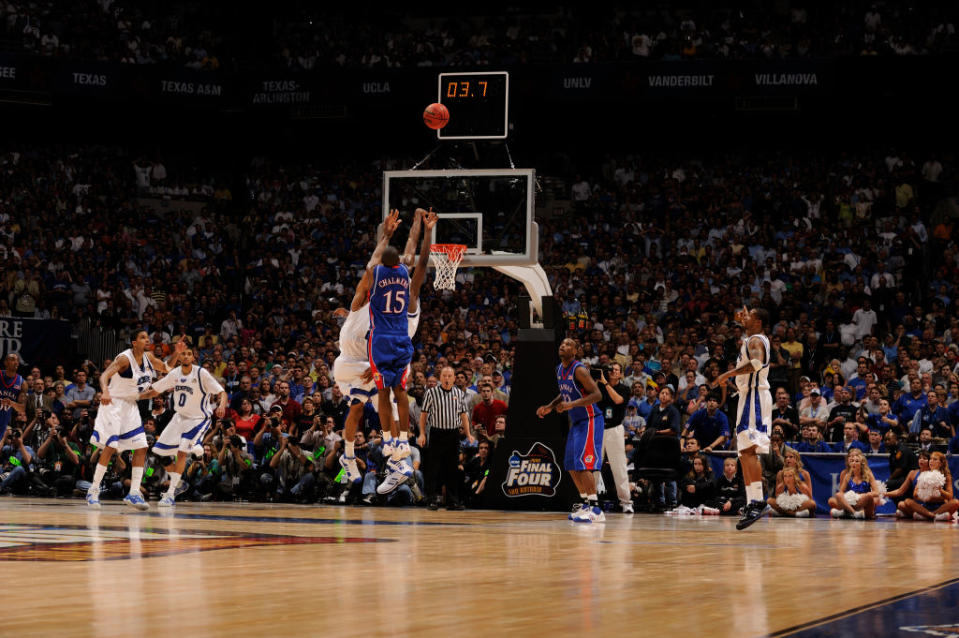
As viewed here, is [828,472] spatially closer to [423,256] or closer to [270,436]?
[423,256]

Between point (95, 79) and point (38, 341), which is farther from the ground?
point (95, 79)

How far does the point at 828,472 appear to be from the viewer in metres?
16.0

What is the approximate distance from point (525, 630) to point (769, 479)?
37.7 feet

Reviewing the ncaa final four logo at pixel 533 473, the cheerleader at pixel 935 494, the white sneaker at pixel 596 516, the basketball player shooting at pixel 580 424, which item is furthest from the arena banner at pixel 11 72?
the cheerleader at pixel 935 494

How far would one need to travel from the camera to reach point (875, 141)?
28.2 m

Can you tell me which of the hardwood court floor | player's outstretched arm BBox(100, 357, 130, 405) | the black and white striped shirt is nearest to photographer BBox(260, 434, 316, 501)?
the black and white striped shirt

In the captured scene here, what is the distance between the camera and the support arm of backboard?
53.1 feet

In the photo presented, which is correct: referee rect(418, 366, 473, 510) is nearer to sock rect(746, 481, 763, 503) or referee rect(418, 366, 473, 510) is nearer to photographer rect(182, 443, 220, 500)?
photographer rect(182, 443, 220, 500)

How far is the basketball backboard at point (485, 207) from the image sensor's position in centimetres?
1545

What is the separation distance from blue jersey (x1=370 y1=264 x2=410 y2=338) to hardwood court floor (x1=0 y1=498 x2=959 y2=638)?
186 centimetres

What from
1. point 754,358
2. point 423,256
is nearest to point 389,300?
point 423,256

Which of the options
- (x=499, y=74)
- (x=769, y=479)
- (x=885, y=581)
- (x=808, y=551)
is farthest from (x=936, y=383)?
(x=885, y=581)

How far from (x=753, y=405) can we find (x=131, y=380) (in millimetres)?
7423

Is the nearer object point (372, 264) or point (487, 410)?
point (372, 264)
